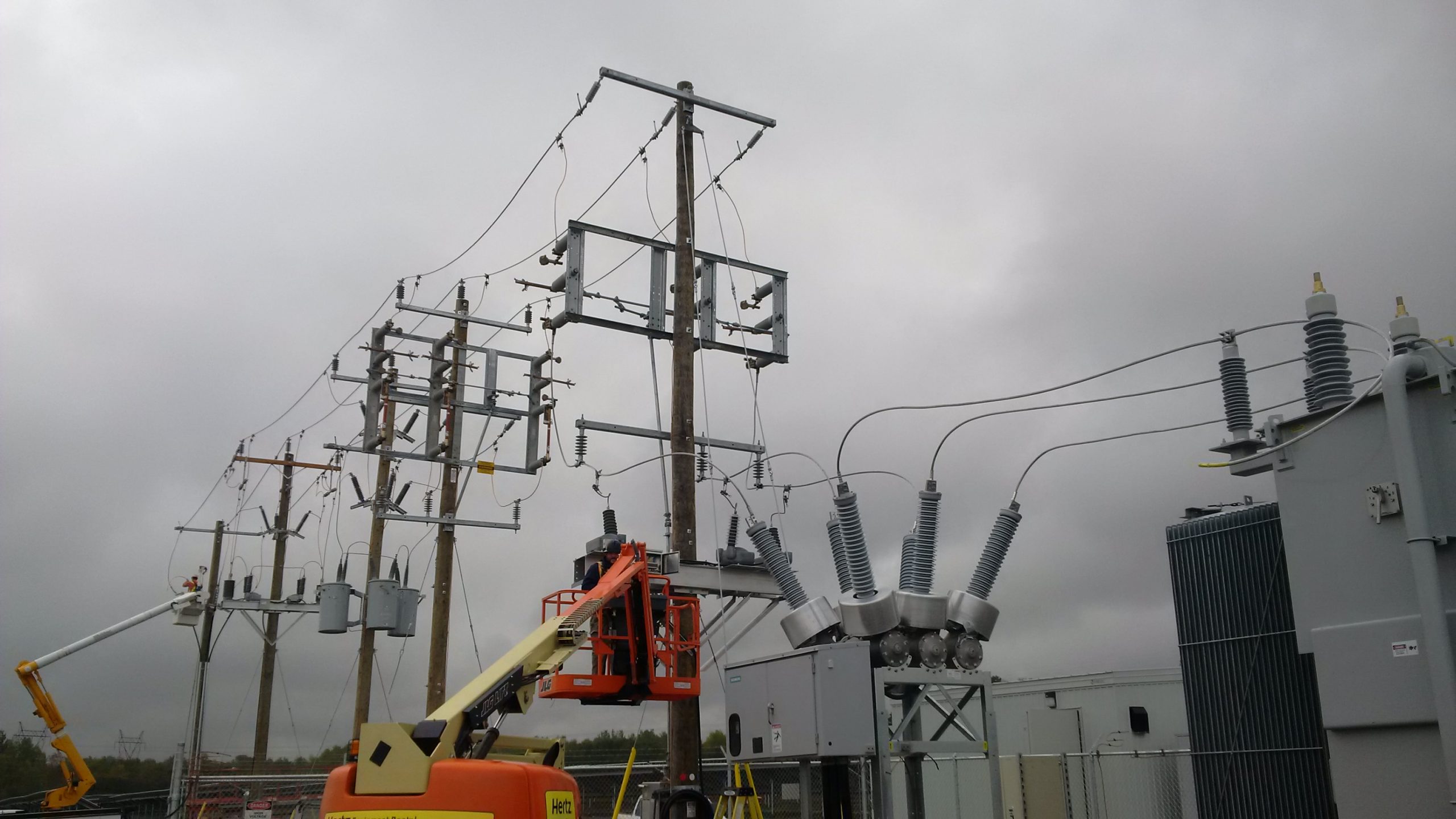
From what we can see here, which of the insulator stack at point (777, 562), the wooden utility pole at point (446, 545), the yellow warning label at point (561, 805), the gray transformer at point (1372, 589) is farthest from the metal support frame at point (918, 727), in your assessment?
the wooden utility pole at point (446, 545)

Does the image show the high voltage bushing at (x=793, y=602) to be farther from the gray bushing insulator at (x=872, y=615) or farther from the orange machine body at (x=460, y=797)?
the orange machine body at (x=460, y=797)

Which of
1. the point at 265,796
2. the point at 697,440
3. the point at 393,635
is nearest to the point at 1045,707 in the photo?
the point at 697,440

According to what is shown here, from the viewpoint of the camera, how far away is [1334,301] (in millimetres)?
10023

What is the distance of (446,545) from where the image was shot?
23375 millimetres

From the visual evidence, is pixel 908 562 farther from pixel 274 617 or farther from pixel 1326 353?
pixel 274 617

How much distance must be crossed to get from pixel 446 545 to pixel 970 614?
1384 cm

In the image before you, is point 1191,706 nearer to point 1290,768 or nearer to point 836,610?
point 1290,768

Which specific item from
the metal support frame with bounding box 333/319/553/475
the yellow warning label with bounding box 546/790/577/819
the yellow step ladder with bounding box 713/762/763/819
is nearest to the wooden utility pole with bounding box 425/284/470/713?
the metal support frame with bounding box 333/319/553/475

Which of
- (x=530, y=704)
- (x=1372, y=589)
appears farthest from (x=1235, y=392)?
(x=530, y=704)

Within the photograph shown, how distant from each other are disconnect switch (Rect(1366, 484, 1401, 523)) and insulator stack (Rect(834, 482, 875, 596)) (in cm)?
503

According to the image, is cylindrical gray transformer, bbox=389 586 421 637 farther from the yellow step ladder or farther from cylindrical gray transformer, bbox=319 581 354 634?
the yellow step ladder

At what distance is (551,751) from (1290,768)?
6.94 m

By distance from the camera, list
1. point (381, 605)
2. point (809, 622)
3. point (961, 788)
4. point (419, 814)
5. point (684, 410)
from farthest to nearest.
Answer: point (381, 605) < point (961, 788) < point (684, 410) < point (809, 622) < point (419, 814)

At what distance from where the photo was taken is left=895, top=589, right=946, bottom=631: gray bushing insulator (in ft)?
40.3
